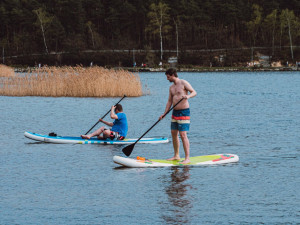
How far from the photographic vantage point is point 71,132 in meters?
21.8

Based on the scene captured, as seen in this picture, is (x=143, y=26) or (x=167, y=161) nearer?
(x=167, y=161)

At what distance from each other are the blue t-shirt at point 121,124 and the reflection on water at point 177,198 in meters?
3.83

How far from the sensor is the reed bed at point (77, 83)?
36406 mm

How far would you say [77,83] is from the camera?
37.4m

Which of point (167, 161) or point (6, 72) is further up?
point (6, 72)

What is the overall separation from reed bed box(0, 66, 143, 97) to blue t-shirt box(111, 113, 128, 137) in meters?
18.0

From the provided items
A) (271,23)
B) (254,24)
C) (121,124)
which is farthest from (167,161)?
(254,24)

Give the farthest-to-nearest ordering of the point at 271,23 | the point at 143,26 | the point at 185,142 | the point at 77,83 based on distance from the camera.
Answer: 1. the point at 143,26
2. the point at 271,23
3. the point at 77,83
4. the point at 185,142

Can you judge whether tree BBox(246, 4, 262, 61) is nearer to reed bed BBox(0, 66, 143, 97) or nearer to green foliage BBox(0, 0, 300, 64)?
green foliage BBox(0, 0, 300, 64)

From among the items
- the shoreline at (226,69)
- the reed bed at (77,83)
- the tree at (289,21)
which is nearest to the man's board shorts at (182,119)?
the reed bed at (77,83)

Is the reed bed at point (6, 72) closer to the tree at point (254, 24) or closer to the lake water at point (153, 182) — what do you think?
the lake water at point (153, 182)

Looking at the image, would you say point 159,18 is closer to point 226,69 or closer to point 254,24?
point 254,24

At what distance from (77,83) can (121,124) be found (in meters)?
20.1

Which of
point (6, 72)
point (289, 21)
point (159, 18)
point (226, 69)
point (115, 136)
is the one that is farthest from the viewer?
point (159, 18)
